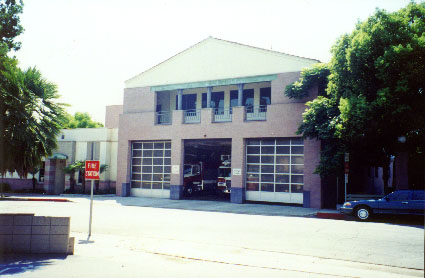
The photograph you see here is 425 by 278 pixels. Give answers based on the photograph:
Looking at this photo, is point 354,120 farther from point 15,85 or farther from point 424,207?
point 15,85

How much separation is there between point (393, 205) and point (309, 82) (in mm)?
8036

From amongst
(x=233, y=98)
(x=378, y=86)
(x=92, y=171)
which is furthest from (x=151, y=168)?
(x=378, y=86)

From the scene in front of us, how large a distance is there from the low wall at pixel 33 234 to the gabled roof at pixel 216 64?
17249 mm

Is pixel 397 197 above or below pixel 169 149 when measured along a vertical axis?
below

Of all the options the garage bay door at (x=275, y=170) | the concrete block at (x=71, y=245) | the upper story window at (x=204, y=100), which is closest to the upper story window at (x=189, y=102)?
the upper story window at (x=204, y=100)

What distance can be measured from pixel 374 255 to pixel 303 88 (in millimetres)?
13057

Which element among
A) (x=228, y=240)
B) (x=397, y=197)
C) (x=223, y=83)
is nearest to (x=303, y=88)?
(x=223, y=83)

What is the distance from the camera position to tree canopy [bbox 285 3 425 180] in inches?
590

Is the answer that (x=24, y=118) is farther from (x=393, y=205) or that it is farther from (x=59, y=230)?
(x=393, y=205)

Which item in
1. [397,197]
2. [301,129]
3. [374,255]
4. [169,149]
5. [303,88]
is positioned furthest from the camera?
[169,149]

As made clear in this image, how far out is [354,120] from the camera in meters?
15.9

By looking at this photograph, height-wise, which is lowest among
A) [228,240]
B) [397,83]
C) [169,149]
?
[228,240]

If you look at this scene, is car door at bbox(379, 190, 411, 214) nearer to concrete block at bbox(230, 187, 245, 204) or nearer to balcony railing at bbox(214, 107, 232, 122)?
concrete block at bbox(230, 187, 245, 204)

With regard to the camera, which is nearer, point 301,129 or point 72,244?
point 72,244
